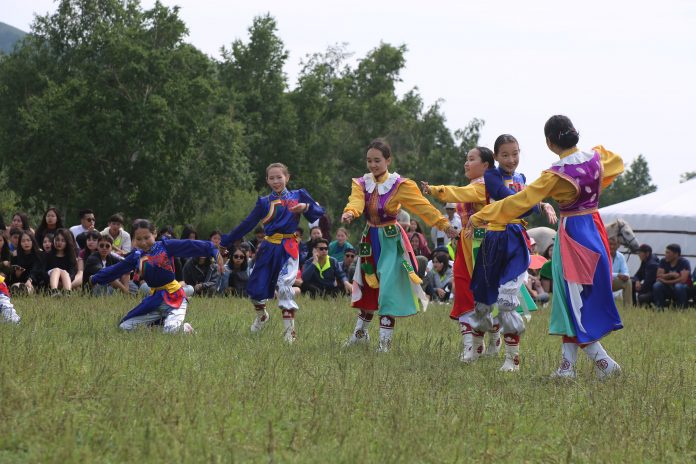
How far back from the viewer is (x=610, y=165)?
8.05 metres

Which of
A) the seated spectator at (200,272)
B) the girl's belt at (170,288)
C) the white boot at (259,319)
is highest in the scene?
the girl's belt at (170,288)

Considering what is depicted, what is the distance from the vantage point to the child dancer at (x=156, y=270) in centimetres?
1023

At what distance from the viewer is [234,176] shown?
4856cm

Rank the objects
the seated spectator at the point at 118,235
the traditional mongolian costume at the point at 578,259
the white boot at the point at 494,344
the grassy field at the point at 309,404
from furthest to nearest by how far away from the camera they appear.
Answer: the seated spectator at the point at 118,235, the white boot at the point at 494,344, the traditional mongolian costume at the point at 578,259, the grassy field at the point at 309,404

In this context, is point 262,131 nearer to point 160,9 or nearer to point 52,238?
point 160,9

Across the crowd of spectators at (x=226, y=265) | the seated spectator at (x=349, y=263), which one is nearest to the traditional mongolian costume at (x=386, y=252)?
the crowd of spectators at (x=226, y=265)

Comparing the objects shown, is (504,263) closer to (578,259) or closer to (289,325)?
(578,259)

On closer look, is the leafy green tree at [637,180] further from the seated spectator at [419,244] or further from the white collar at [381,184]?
the white collar at [381,184]

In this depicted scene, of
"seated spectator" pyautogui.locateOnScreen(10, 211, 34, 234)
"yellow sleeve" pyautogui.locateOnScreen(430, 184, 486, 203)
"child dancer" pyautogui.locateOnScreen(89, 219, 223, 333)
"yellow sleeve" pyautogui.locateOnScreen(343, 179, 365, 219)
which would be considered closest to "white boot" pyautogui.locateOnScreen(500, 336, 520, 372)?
"yellow sleeve" pyautogui.locateOnScreen(430, 184, 486, 203)

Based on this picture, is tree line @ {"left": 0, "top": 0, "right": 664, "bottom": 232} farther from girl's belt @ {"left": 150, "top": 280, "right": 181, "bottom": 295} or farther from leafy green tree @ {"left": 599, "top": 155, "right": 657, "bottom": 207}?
leafy green tree @ {"left": 599, "top": 155, "right": 657, "bottom": 207}

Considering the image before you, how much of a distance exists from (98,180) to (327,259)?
28.3 metres

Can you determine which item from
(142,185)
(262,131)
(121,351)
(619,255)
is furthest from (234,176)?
(121,351)

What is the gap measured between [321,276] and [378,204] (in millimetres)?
8306

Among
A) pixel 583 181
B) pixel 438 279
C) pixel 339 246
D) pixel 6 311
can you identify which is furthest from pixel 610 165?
pixel 339 246
